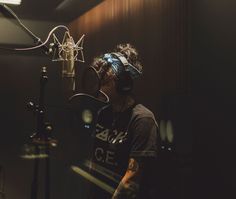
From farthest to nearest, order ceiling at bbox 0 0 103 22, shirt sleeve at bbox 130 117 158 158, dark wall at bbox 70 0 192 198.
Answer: ceiling at bbox 0 0 103 22 → dark wall at bbox 70 0 192 198 → shirt sleeve at bbox 130 117 158 158

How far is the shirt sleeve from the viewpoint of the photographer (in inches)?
67.5

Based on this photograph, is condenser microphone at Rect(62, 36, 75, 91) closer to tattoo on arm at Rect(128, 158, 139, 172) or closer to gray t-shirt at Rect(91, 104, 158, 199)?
gray t-shirt at Rect(91, 104, 158, 199)

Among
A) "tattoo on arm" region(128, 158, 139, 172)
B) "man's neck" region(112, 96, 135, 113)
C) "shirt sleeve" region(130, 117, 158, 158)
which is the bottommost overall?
"tattoo on arm" region(128, 158, 139, 172)

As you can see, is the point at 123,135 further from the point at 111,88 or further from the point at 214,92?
the point at 214,92

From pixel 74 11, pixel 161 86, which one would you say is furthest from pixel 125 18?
pixel 161 86

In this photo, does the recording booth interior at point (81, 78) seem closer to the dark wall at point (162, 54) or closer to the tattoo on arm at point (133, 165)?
the dark wall at point (162, 54)

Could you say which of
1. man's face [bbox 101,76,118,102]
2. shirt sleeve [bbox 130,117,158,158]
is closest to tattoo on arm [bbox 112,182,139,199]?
shirt sleeve [bbox 130,117,158,158]

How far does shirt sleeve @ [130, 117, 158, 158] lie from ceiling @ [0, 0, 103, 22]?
38.0 inches

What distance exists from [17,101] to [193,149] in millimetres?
1029

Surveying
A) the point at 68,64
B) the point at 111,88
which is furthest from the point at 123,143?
the point at 68,64

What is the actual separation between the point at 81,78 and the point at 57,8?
57cm

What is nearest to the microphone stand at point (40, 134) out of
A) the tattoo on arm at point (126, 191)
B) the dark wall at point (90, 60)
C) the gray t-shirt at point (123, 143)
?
the dark wall at point (90, 60)

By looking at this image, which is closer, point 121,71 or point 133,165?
point 133,165

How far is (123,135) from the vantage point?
5.86 ft
